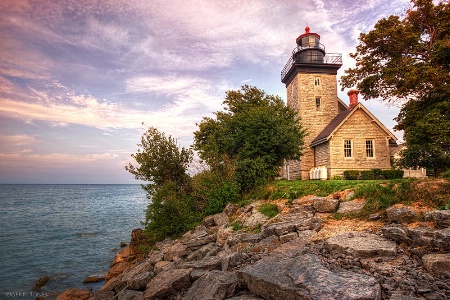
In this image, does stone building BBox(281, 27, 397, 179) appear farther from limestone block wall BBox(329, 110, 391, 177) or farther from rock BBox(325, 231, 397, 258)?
rock BBox(325, 231, 397, 258)

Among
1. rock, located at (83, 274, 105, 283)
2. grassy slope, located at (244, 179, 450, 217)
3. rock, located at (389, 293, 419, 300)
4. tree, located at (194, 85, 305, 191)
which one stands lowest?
rock, located at (83, 274, 105, 283)

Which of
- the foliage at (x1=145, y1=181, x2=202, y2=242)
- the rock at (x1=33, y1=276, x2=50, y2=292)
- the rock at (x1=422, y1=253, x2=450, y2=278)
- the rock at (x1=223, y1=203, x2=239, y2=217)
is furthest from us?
the foliage at (x1=145, y1=181, x2=202, y2=242)

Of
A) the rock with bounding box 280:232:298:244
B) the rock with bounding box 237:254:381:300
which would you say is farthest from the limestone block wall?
the rock with bounding box 237:254:381:300

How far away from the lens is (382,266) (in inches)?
173

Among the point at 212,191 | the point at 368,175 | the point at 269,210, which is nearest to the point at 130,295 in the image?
the point at 269,210

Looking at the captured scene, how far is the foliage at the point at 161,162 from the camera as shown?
1636 cm

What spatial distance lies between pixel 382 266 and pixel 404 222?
Answer: 8.08 feet

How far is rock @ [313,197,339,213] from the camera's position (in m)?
8.76

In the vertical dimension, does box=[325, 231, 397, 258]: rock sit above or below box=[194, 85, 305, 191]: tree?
below

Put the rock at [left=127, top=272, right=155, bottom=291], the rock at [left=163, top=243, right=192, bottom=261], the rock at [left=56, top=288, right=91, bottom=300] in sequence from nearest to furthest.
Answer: the rock at [left=127, top=272, right=155, bottom=291] → the rock at [left=163, top=243, right=192, bottom=261] → the rock at [left=56, top=288, right=91, bottom=300]

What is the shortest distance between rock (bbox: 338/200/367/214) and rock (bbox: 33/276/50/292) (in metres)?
13.7

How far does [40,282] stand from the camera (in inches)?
506

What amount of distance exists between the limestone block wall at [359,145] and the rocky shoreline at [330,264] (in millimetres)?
14667

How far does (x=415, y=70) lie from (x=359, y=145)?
10077 millimetres
